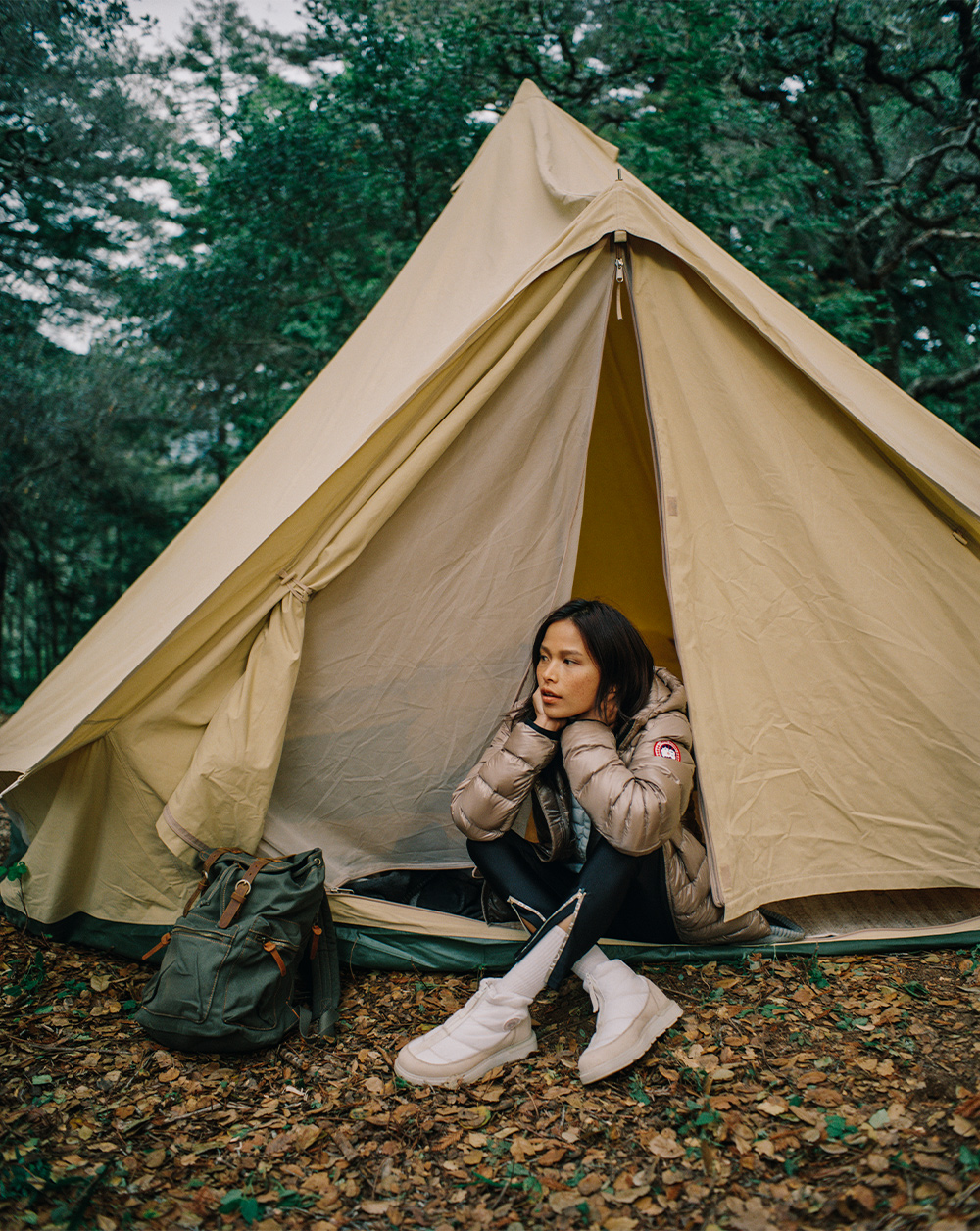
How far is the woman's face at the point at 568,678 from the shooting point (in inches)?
98.5

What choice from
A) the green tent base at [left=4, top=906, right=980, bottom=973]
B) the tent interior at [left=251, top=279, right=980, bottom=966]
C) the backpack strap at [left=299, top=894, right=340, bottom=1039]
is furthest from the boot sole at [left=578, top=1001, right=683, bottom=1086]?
the backpack strap at [left=299, top=894, right=340, bottom=1039]

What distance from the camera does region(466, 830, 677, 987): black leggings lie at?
7.38 ft

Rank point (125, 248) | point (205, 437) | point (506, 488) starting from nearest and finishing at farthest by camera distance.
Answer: point (506, 488)
point (125, 248)
point (205, 437)

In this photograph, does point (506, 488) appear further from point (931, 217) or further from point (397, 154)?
point (931, 217)

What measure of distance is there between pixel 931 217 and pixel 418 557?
6.90 m

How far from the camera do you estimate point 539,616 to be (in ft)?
9.61

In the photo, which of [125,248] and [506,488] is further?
[125,248]

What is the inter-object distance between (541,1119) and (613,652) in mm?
1260

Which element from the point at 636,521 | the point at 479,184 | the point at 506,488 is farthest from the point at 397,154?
the point at 506,488

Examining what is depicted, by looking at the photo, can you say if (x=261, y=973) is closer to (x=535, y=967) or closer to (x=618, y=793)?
(x=535, y=967)

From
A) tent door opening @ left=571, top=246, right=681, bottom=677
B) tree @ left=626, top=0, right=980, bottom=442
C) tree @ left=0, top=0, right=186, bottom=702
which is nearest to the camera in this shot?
tent door opening @ left=571, top=246, right=681, bottom=677

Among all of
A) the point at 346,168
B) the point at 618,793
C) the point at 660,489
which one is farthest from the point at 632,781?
the point at 346,168

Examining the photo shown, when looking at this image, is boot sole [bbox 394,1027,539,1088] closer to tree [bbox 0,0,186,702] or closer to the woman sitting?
the woman sitting

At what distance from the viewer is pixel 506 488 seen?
2.86 meters
